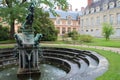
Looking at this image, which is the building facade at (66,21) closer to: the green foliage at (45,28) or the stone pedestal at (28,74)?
the green foliage at (45,28)

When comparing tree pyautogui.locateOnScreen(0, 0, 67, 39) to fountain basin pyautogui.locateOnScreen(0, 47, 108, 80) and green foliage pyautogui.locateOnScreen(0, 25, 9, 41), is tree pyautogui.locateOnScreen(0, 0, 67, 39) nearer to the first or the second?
green foliage pyautogui.locateOnScreen(0, 25, 9, 41)

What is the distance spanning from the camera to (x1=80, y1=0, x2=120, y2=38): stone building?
3688 cm

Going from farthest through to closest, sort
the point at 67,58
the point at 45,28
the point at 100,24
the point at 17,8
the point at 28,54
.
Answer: the point at 100,24 < the point at 45,28 < the point at 17,8 < the point at 67,58 < the point at 28,54

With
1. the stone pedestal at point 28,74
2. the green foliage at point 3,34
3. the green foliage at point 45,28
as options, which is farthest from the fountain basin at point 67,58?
the green foliage at point 3,34

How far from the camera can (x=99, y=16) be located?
41.7 metres

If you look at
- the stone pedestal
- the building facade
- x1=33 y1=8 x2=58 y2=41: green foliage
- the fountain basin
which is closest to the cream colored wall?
the building facade

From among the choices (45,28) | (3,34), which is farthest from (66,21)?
(3,34)

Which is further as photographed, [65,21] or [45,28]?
[65,21]

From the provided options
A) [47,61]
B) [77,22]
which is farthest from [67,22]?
[47,61]

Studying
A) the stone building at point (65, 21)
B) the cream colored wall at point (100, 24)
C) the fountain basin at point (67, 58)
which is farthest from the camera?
the stone building at point (65, 21)

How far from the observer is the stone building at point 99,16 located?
36.9 metres

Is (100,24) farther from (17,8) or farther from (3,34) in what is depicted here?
(17,8)

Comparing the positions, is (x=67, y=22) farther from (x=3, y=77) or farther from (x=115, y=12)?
(x=3, y=77)

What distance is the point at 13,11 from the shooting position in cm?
1869
